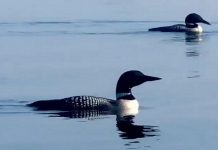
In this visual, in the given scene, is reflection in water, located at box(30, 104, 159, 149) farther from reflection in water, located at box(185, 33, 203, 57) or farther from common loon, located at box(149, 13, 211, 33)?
common loon, located at box(149, 13, 211, 33)

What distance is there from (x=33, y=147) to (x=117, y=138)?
4.44 feet

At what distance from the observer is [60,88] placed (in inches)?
830

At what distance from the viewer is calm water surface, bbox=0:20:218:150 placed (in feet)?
51.5

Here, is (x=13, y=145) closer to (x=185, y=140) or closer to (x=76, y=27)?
(x=185, y=140)

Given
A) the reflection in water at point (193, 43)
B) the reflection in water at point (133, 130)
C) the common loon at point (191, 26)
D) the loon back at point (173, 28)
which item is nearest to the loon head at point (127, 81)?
the reflection in water at point (133, 130)

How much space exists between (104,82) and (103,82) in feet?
0.08

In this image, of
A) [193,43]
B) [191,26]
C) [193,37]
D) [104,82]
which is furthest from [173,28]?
[104,82]

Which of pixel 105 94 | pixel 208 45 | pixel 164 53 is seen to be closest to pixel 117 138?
pixel 105 94

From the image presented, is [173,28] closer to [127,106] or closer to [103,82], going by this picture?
A: [103,82]

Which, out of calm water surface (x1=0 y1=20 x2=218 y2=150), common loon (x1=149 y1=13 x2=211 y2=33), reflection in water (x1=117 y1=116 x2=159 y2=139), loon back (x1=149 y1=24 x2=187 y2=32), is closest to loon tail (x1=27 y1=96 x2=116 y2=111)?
calm water surface (x1=0 y1=20 x2=218 y2=150)

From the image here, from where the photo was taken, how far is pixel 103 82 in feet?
72.3

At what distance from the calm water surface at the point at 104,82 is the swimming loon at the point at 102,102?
0.59 ft

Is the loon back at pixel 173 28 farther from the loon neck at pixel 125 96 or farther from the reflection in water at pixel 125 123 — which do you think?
the reflection in water at pixel 125 123

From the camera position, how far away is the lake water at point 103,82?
15711 millimetres
